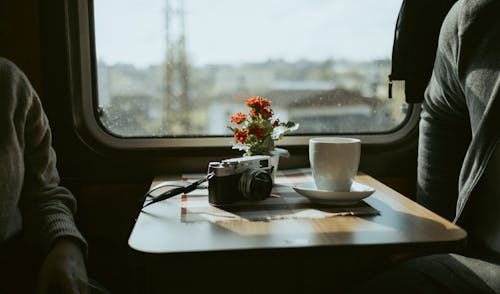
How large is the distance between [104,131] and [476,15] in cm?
134

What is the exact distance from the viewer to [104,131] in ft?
6.16

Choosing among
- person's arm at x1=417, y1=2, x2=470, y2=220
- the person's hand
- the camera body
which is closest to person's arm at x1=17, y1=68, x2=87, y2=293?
the person's hand

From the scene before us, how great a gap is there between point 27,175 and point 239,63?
93cm

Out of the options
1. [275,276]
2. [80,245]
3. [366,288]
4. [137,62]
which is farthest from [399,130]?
[80,245]

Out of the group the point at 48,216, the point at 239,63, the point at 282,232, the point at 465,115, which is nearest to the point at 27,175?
the point at 48,216

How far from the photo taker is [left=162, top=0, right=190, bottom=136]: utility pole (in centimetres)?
188

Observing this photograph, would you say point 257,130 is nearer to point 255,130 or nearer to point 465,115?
point 255,130

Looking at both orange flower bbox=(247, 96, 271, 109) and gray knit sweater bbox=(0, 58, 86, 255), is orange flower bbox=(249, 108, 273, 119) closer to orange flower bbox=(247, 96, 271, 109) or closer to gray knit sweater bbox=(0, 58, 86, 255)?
orange flower bbox=(247, 96, 271, 109)

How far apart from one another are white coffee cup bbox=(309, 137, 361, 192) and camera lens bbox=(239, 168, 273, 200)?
0.13 meters

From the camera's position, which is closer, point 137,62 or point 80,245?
point 80,245

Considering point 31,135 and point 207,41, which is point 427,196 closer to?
point 207,41

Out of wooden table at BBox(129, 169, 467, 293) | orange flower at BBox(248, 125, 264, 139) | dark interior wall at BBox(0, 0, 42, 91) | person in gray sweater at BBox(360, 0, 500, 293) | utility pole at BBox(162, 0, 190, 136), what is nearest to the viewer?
wooden table at BBox(129, 169, 467, 293)

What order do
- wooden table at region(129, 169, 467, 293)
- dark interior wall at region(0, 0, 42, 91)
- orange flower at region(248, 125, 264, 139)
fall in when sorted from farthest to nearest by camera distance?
1. dark interior wall at region(0, 0, 42, 91)
2. orange flower at region(248, 125, 264, 139)
3. wooden table at region(129, 169, 467, 293)

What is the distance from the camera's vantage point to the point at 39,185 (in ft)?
4.40
